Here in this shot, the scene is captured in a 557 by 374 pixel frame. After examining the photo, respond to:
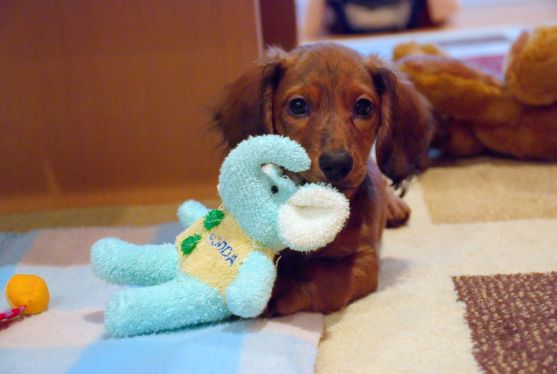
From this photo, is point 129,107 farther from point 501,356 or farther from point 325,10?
point 325,10

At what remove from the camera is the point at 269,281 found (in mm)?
1215

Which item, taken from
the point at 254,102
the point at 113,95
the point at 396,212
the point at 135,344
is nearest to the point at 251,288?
the point at 135,344

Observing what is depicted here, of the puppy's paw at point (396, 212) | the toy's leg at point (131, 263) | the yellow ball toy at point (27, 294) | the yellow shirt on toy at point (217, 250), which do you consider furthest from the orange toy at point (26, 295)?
the puppy's paw at point (396, 212)

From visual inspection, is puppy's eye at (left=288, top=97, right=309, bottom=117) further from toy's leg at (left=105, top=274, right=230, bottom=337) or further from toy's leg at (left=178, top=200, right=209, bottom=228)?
toy's leg at (left=105, top=274, right=230, bottom=337)

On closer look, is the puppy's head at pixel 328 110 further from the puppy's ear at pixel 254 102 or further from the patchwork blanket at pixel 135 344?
the patchwork blanket at pixel 135 344

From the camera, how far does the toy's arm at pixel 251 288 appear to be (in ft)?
3.91

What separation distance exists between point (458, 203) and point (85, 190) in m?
1.12

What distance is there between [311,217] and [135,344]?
0.37 meters

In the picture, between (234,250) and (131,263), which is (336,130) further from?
(131,263)

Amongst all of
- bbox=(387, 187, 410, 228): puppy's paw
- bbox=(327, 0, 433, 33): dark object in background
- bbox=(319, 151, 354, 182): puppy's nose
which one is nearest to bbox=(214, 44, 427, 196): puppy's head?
bbox=(319, 151, 354, 182): puppy's nose

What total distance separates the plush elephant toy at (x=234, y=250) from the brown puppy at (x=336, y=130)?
12cm

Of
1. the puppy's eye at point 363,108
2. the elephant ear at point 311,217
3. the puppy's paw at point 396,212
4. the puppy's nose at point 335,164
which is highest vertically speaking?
the puppy's eye at point 363,108

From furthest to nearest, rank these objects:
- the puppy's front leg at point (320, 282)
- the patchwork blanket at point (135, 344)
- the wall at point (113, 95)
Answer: the wall at point (113, 95) → the puppy's front leg at point (320, 282) → the patchwork blanket at point (135, 344)

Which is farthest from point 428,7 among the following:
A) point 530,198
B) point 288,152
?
point 288,152
